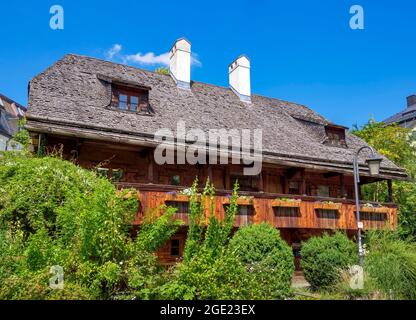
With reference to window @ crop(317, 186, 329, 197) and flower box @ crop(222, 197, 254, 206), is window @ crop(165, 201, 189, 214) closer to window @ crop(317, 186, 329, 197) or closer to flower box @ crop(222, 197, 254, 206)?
flower box @ crop(222, 197, 254, 206)

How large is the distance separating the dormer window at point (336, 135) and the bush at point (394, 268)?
370 inches

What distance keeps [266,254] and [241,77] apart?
45.5 ft

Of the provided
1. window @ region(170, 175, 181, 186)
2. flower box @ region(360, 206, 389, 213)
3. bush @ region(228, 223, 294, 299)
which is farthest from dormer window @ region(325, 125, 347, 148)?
bush @ region(228, 223, 294, 299)

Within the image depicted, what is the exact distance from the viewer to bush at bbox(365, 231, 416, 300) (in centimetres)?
1112

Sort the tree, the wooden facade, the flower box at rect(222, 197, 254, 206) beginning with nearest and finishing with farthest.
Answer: the wooden facade, the flower box at rect(222, 197, 254, 206), the tree

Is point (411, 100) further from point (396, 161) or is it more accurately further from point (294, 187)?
point (294, 187)

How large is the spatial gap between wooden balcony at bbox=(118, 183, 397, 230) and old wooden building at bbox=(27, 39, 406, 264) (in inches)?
1.5

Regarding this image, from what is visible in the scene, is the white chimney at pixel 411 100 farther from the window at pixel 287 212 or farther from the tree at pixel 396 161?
the window at pixel 287 212

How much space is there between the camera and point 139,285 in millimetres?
7641

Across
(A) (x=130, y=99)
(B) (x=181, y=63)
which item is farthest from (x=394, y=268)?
(B) (x=181, y=63)

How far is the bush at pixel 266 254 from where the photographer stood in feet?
33.5

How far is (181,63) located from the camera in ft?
69.6

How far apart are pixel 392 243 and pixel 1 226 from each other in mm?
11069
